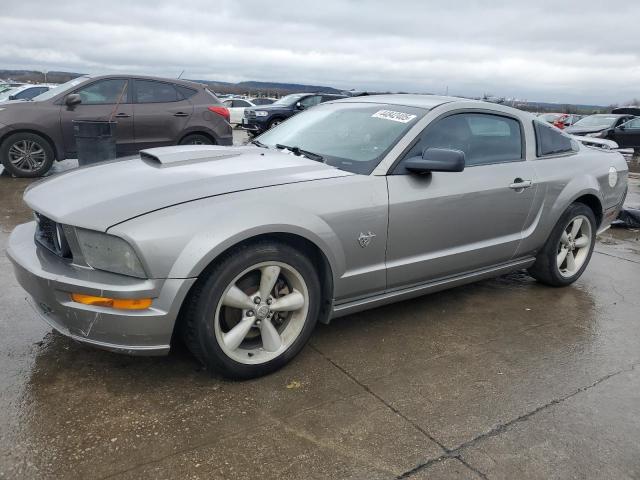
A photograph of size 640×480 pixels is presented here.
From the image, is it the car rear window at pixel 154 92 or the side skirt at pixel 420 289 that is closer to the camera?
the side skirt at pixel 420 289

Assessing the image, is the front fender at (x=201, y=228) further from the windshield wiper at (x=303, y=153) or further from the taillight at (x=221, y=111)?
the taillight at (x=221, y=111)

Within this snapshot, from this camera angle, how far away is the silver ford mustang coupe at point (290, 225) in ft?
8.08

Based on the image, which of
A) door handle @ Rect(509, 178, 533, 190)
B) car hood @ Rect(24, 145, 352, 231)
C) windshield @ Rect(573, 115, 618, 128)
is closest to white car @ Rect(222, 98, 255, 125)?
windshield @ Rect(573, 115, 618, 128)

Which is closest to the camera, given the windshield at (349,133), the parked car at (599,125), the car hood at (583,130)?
the windshield at (349,133)

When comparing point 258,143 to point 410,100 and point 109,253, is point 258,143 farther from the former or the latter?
point 109,253

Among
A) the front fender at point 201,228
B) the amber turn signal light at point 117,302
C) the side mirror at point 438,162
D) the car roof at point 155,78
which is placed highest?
the car roof at point 155,78

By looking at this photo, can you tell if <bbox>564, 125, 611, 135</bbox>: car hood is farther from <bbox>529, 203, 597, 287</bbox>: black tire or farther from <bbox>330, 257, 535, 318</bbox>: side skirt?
<bbox>330, 257, 535, 318</bbox>: side skirt

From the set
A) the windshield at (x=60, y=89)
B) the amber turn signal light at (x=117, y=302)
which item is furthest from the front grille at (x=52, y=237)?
the windshield at (x=60, y=89)

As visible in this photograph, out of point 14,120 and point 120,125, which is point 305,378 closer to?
point 120,125

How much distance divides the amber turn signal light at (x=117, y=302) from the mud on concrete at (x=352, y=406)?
1.65 feet

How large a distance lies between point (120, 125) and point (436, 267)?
6.19 m

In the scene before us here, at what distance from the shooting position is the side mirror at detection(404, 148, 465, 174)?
10.2ft

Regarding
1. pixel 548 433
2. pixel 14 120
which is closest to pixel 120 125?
pixel 14 120

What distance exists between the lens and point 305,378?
2889 millimetres
